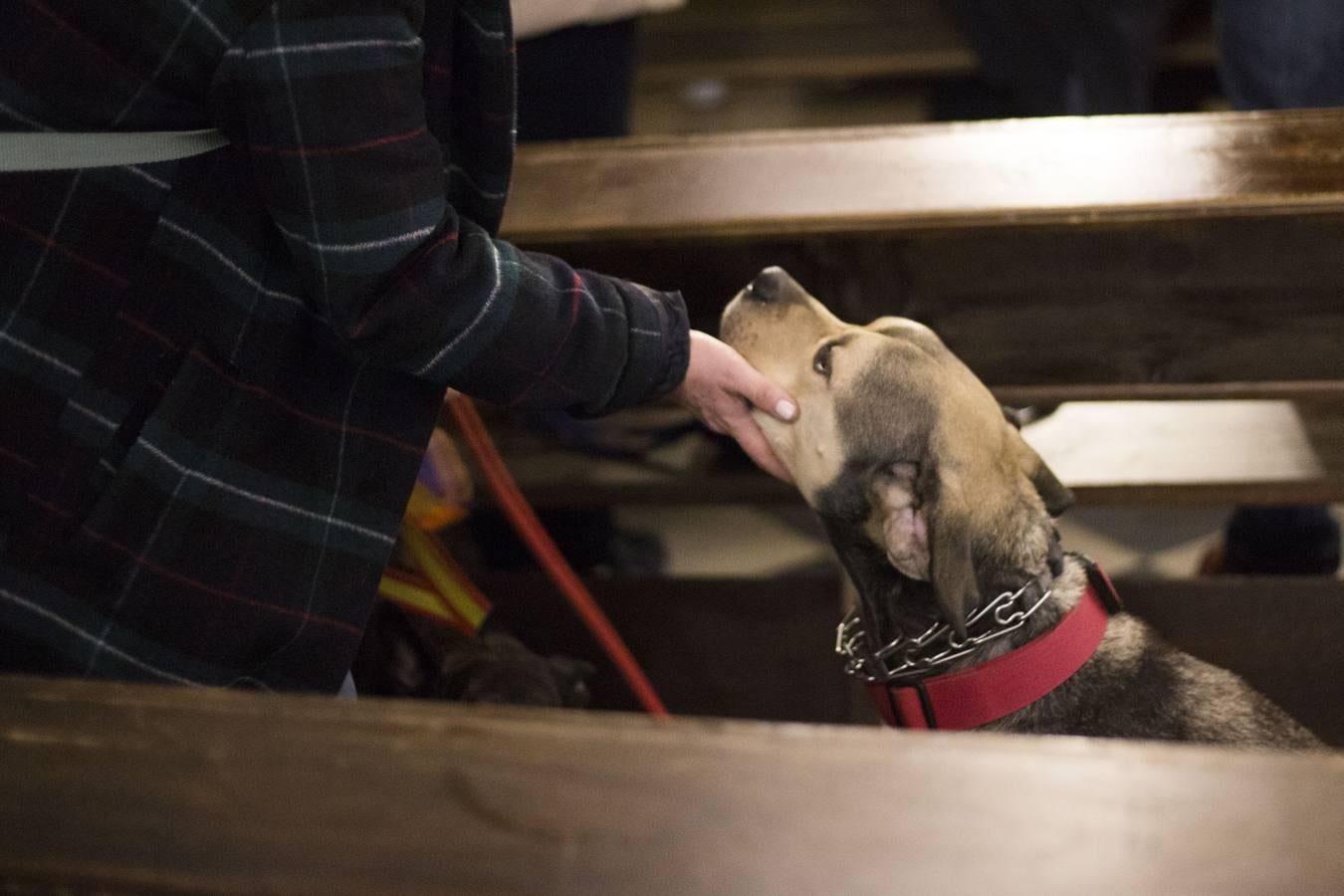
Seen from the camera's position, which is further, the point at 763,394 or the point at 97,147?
the point at 763,394

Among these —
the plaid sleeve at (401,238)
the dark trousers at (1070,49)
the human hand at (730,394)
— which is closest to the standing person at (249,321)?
the plaid sleeve at (401,238)

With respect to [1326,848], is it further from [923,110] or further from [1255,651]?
[923,110]

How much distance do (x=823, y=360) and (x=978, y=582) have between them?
395mm

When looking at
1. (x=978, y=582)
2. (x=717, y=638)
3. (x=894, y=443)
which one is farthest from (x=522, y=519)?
(x=717, y=638)

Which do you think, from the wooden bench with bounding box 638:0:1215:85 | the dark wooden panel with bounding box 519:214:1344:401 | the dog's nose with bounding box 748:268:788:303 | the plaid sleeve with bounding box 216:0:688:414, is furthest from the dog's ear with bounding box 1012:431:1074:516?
the wooden bench with bounding box 638:0:1215:85

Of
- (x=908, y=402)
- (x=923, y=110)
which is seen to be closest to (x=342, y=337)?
(x=908, y=402)

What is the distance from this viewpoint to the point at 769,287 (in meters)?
1.81

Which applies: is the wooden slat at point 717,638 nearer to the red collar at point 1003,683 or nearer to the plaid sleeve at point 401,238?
the red collar at point 1003,683

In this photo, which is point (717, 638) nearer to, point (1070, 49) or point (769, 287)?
point (769, 287)

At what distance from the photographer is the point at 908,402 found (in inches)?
67.0

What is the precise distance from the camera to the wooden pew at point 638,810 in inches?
27.0

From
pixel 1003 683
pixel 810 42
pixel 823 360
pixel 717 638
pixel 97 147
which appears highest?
pixel 97 147

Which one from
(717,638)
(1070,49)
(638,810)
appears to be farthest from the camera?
(1070,49)

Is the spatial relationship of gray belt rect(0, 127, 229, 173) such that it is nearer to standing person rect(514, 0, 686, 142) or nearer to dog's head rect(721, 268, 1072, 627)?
dog's head rect(721, 268, 1072, 627)
